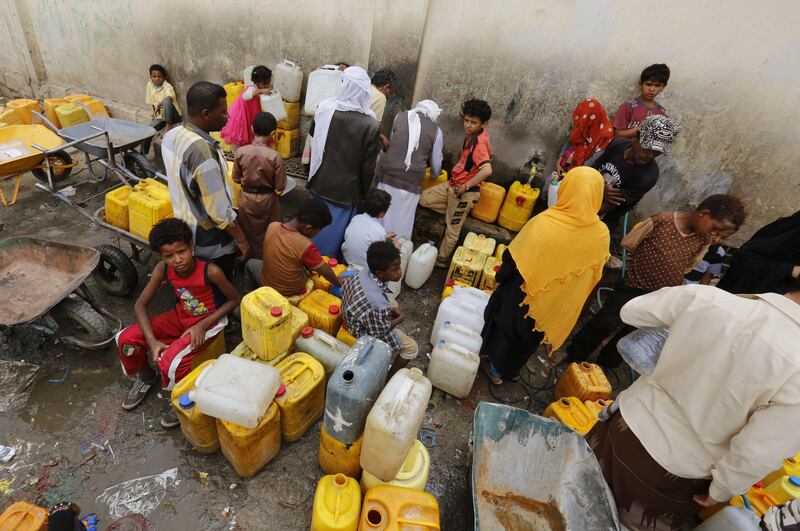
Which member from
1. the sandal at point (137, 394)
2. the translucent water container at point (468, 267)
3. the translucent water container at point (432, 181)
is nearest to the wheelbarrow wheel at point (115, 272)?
the sandal at point (137, 394)

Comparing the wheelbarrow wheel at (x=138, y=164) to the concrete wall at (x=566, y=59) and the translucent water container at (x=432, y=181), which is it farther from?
the translucent water container at (x=432, y=181)

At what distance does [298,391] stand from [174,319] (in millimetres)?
1272

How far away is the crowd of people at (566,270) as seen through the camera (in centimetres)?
195

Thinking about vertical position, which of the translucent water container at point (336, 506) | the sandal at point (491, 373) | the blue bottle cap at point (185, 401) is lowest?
the sandal at point (491, 373)

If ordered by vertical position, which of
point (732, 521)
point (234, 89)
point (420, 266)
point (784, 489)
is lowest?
point (420, 266)

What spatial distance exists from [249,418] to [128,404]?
1.47 meters

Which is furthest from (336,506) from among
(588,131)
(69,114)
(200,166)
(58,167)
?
(69,114)

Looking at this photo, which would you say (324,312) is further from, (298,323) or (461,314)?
(461,314)

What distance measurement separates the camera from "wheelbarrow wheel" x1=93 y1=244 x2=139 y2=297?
395 cm

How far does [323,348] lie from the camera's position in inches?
123

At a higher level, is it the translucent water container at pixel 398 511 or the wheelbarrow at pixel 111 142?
the wheelbarrow at pixel 111 142

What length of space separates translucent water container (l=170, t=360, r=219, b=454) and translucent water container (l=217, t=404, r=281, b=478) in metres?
0.08

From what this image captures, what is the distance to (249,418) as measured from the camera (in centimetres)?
242

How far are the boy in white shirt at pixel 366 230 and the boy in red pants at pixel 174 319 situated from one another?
1291mm
